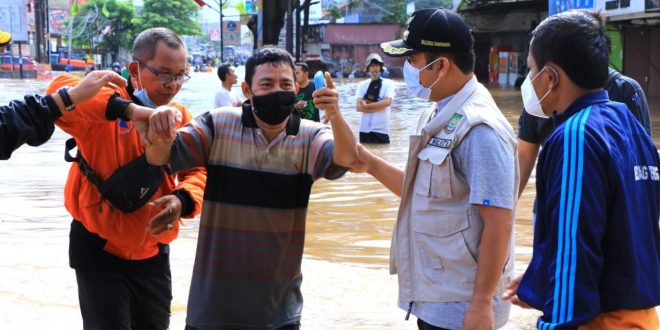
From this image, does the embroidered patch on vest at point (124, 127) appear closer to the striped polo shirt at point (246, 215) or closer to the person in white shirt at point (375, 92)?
the striped polo shirt at point (246, 215)

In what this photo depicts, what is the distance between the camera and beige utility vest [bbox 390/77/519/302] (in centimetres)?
346

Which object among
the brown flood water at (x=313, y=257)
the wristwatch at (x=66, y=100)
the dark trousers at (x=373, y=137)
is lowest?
the brown flood water at (x=313, y=257)

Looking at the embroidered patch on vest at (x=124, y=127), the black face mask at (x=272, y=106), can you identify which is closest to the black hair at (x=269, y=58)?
the black face mask at (x=272, y=106)

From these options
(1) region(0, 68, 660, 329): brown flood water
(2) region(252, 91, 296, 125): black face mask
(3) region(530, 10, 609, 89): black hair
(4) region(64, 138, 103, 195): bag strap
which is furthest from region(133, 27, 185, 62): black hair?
(1) region(0, 68, 660, 329): brown flood water

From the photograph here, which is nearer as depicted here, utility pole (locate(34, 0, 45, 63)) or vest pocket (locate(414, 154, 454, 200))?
vest pocket (locate(414, 154, 454, 200))

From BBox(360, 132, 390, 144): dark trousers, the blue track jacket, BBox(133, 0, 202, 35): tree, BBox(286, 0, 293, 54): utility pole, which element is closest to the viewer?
the blue track jacket

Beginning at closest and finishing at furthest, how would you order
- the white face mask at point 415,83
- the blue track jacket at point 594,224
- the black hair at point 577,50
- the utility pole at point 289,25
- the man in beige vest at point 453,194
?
the blue track jacket at point 594,224
the black hair at point 577,50
the man in beige vest at point 453,194
the white face mask at point 415,83
the utility pole at point 289,25

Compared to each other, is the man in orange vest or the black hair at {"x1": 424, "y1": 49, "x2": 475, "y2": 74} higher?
the black hair at {"x1": 424, "y1": 49, "x2": 475, "y2": 74}

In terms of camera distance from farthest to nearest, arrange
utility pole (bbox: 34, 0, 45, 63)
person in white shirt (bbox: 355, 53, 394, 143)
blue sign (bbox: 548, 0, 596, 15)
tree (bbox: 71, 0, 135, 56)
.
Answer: tree (bbox: 71, 0, 135, 56), utility pole (bbox: 34, 0, 45, 63), blue sign (bbox: 548, 0, 596, 15), person in white shirt (bbox: 355, 53, 394, 143)

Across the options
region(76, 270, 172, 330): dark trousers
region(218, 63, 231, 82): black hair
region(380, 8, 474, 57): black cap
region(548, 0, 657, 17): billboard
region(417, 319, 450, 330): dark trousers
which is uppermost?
region(548, 0, 657, 17): billboard

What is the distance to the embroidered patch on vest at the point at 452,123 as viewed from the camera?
11.5 ft

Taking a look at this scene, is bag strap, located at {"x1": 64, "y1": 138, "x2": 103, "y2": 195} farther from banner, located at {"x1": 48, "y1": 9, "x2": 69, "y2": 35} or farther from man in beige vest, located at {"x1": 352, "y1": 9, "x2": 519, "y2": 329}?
banner, located at {"x1": 48, "y1": 9, "x2": 69, "y2": 35}

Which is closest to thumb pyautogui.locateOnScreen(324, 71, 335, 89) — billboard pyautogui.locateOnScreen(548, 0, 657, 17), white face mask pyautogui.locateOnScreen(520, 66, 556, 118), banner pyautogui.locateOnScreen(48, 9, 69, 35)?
white face mask pyautogui.locateOnScreen(520, 66, 556, 118)

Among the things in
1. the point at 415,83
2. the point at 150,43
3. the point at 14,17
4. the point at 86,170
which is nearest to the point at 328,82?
the point at 415,83
